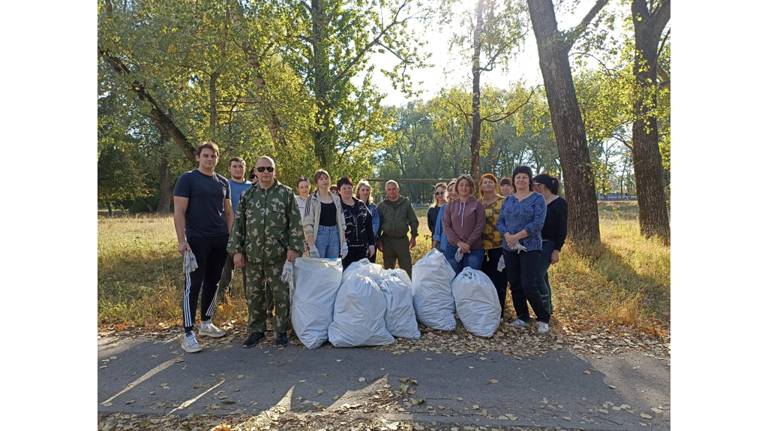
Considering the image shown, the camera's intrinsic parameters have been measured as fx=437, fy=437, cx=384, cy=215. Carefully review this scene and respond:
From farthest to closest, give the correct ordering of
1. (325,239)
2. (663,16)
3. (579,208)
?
(663,16), (579,208), (325,239)

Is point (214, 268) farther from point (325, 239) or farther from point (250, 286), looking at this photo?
point (325, 239)

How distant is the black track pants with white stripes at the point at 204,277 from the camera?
4371mm

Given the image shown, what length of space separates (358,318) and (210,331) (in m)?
1.66

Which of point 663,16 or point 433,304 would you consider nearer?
point 433,304

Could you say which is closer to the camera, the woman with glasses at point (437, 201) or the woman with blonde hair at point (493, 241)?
the woman with blonde hair at point (493, 241)

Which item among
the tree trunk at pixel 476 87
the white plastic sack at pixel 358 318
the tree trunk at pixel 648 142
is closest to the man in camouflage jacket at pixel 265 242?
the white plastic sack at pixel 358 318

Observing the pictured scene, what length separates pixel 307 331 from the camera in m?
4.39

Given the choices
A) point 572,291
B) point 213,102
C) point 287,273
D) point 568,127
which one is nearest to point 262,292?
point 287,273

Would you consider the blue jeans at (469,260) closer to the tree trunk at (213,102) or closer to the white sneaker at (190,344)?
the white sneaker at (190,344)

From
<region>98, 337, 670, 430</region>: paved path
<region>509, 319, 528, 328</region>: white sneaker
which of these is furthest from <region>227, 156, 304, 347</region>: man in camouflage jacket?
<region>509, 319, 528, 328</region>: white sneaker

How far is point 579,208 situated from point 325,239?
585 centimetres

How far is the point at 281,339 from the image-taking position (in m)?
4.45

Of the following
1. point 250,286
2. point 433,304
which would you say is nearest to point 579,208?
point 433,304

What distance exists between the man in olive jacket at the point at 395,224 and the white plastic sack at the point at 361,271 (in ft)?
3.89
